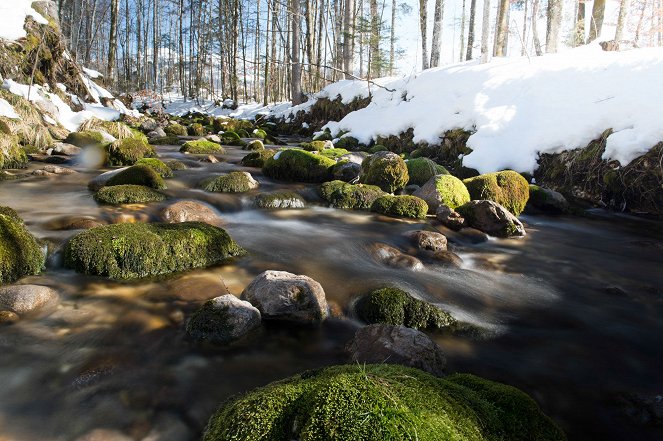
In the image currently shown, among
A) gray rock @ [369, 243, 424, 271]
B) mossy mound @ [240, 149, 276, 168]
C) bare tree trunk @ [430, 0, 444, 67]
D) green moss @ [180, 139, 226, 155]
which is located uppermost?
bare tree trunk @ [430, 0, 444, 67]

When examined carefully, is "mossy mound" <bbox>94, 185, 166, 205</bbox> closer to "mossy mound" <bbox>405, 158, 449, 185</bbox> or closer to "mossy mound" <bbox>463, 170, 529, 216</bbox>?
"mossy mound" <bbox>405, 158, 449, 185</bbox>

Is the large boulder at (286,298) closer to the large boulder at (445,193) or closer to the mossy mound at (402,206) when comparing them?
the mossy mound at (402,206)

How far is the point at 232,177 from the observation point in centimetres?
759

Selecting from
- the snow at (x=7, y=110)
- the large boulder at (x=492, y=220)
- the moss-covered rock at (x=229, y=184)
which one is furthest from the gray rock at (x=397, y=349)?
the snow at (x=7, y=110)

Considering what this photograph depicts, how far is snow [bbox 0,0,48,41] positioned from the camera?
11.1 m

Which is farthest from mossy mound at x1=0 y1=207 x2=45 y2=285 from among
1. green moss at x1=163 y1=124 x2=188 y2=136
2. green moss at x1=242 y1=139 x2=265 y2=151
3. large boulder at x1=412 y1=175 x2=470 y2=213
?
green moss at x1=163 y1=124 x2=188 y2=136

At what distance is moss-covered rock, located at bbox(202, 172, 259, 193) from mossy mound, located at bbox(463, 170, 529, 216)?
4.10 metres

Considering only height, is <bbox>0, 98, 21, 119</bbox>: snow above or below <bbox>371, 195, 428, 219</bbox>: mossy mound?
above

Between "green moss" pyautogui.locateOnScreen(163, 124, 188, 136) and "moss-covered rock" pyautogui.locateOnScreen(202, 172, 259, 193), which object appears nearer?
"moss-covered rock" pyautogui.locateOnScreen(202, 172, 259, 193)

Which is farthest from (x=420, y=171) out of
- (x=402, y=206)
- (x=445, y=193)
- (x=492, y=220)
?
(x=492, y=220)

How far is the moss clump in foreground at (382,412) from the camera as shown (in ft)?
4.31

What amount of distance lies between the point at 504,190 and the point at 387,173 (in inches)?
82.1

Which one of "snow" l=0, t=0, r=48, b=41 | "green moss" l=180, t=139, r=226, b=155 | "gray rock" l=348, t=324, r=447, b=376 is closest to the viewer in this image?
"gray rock" l=348, t=324, r=447, b=376

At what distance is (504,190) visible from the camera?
7.19 metres
